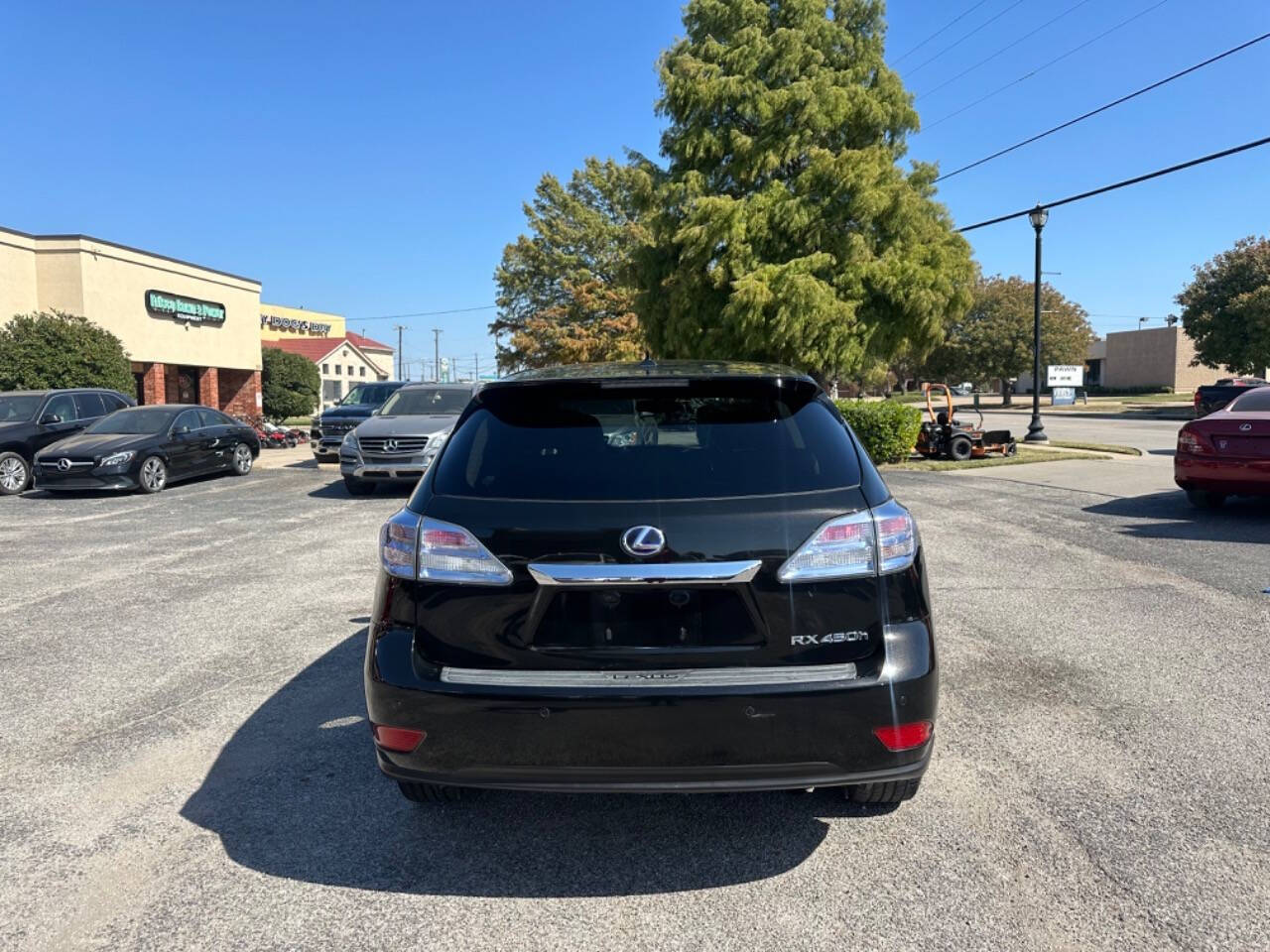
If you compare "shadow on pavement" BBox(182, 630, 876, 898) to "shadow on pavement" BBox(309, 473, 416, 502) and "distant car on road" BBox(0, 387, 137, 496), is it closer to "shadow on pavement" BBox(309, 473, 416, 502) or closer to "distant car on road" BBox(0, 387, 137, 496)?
"shadow on pavement" BBox(309, 473, 416, 502)

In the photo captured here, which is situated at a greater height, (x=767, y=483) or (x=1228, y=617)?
(x=767, y=483)

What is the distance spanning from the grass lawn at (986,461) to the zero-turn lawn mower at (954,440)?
0.18 metres

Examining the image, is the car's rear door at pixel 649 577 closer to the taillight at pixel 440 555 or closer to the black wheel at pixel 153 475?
the taillight at pixel 440 555

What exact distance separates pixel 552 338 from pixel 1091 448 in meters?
23.5

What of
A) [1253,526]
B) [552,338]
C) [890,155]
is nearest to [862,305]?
[890,155]

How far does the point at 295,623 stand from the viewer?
5.96m

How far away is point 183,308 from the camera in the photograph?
31.9 m

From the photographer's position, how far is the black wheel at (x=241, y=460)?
16.3 metres

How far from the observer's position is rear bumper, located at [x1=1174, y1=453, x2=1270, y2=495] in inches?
359

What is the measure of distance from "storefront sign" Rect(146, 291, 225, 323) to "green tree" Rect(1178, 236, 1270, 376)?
44929 mm

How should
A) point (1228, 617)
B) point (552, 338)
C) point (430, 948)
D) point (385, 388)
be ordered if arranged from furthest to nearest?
point (552, 338), point (385, 388), point (1228, 617), point (430, 948)

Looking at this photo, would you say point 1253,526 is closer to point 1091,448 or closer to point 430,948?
point 430,948

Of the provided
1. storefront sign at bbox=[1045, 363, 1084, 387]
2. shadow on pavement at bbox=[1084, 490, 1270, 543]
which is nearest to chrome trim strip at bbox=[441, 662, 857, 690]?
shadow on pavement at bbox=[1084, 490, 1270, 543]

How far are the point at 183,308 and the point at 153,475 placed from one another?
68.8 feet
